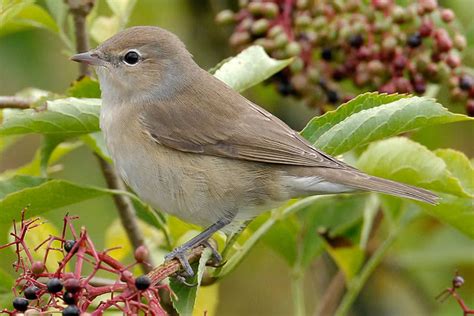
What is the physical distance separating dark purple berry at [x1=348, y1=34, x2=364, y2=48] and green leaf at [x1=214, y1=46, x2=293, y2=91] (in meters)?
0.63

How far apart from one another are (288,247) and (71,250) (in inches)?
55.7

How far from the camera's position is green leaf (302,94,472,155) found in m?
2.93

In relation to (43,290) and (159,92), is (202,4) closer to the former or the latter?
(159,92)

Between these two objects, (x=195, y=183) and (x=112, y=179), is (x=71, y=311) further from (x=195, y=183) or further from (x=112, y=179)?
(x=112, y=179)

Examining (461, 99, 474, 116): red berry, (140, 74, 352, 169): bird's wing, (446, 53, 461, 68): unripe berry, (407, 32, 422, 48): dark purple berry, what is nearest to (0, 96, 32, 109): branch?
(140, 74, 352, 169): bird's wing

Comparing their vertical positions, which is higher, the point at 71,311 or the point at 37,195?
the point at 37,195

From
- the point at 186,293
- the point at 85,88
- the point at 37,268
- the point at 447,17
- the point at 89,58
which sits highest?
the point at 89,58

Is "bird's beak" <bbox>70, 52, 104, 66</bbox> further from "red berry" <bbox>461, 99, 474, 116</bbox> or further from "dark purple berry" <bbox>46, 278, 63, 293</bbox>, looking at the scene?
"red berry" <bbox>461, 99, 474, 116</bbox>

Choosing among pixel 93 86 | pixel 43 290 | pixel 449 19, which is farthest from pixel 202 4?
pixel 43 290

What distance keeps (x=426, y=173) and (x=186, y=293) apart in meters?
0.94

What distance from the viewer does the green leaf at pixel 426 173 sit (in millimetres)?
3113

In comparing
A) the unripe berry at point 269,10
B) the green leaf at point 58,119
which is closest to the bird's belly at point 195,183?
the green leaf at point 58,119

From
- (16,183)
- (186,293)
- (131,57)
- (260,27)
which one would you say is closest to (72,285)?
(186,293)

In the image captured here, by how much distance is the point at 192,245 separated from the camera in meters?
3.09
